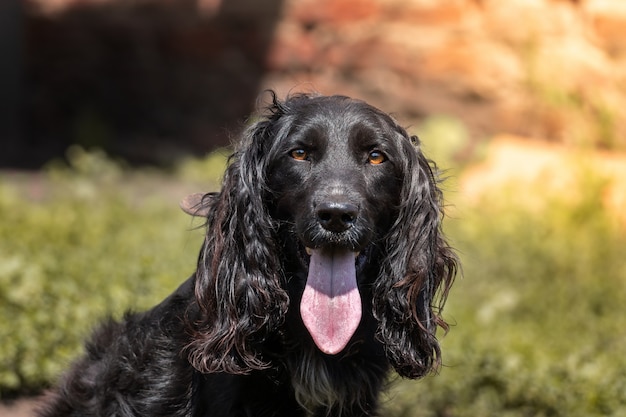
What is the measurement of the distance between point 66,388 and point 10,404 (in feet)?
3.31

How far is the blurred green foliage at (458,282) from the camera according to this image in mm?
5844

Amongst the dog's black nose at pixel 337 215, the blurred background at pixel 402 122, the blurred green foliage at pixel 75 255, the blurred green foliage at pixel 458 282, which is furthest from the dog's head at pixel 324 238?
the blurred background at pixel 402 122

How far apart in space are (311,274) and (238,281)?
314 mm

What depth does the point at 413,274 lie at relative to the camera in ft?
13.5

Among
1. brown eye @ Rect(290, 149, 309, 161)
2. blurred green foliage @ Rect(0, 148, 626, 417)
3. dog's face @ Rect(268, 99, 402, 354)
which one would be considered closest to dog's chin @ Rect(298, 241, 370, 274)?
dog's face @ Rect(268, 99, 402, 354)

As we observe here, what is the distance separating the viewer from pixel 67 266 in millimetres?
7082

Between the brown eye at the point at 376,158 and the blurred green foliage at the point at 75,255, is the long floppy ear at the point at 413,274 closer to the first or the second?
the brown eye at the point at 376,158

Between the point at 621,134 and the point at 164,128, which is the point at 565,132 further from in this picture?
the point at 164,128

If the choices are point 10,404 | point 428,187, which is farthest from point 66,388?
point 428,187

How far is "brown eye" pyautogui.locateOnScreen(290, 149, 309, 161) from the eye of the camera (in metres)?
4.18

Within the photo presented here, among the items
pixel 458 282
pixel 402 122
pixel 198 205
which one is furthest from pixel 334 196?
pixel 402 122

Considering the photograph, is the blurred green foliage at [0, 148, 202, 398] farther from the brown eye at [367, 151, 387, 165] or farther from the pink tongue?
the brown eye at [367, 151, 387, 165]

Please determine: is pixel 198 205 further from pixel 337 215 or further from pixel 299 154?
pixel 337 215

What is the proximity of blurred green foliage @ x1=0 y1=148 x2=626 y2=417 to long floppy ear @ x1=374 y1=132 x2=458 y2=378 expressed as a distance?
492 mm
